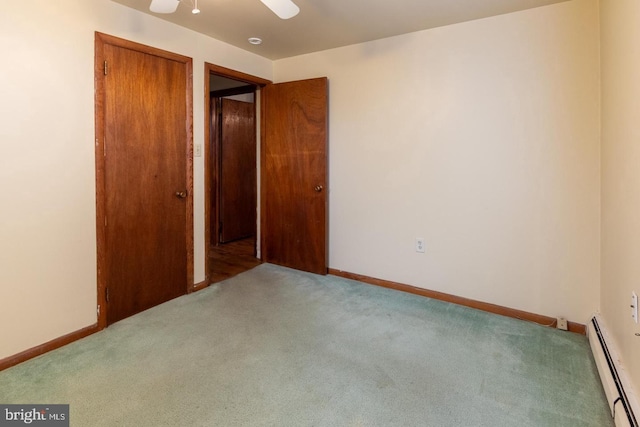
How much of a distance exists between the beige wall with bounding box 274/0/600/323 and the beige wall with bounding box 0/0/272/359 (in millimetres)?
2060

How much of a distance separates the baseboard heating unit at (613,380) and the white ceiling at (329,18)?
2.17 metres

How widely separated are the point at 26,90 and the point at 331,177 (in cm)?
240

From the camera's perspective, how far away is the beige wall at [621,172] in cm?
151

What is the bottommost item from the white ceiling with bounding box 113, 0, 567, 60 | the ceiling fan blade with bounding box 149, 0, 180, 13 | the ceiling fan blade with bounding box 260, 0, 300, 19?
the ceiling fan blade with bounding box 260, 0, 300, 19


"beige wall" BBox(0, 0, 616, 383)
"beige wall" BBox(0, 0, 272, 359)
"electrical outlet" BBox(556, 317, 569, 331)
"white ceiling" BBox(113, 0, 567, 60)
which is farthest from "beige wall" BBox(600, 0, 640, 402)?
"beige wall" BBox(0, 0, 272, 359)

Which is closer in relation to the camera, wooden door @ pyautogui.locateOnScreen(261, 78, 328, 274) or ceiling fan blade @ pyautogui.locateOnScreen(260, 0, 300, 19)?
ceiling fan blade @ pyautogui.locateOnScreen(260, 0, 300, 19)

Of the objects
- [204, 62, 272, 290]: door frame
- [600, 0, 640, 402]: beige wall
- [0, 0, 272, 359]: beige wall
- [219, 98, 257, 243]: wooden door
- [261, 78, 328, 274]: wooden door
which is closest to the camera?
[600, 0, 640, 402]: beige wall

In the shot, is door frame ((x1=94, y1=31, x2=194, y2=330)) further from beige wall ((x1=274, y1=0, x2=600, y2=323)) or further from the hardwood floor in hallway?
beige wall ((x1=274, y1=0, x2=600, y2=323))

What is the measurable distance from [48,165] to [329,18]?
2.17 metres

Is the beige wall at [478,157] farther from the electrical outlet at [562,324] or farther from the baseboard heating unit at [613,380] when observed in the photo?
the baseboard heating unit at [613,380]

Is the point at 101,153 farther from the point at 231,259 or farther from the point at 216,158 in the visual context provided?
the point at 216,158

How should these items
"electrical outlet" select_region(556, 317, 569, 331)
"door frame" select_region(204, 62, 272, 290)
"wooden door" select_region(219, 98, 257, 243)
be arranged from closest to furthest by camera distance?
"electrical outlet" select_region(556, 317, 569, 331) < "door frame" select_region(204, 62, 272, 290) < "wooden door" select_region(219, 98, 257, 243)

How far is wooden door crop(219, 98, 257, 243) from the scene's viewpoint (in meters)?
4.82

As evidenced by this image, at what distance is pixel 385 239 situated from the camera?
3.21 m
